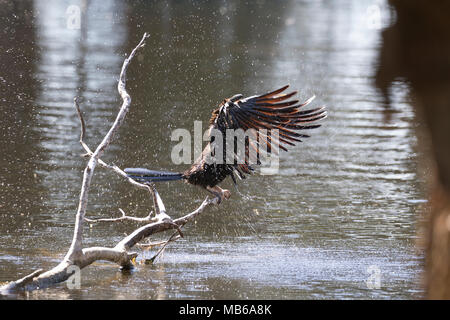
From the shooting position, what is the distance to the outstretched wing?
5.76 metres

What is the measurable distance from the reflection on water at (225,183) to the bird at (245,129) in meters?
0.68

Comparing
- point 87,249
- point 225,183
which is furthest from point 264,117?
point 225,183

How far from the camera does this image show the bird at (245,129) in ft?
18.9

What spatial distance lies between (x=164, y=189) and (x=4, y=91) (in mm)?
4995

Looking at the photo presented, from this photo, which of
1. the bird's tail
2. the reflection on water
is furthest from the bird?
the reflection on water

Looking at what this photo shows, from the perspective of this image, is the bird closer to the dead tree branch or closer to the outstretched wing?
the outstretched wing

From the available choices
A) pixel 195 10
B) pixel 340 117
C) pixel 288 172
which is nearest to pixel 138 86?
pixel 340 117

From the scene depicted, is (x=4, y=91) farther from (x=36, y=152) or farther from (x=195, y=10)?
(x=195, y=10)

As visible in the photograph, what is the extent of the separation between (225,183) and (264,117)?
3.27 m

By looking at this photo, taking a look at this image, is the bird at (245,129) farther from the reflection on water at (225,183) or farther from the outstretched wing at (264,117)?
the reflection on water at (225,183)

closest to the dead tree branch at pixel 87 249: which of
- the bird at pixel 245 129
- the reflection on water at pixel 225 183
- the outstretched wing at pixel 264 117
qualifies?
the reflection on water at pixel 225 183

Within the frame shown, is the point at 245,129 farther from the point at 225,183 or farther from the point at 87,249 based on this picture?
the point at 225,183

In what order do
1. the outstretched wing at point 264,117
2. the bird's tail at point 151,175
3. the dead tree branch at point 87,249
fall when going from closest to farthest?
the dead tree branch at point 87,249 < the outstretched wing at point 264,117 < the bird's tail at point 151,175

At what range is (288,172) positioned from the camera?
9.52 m
